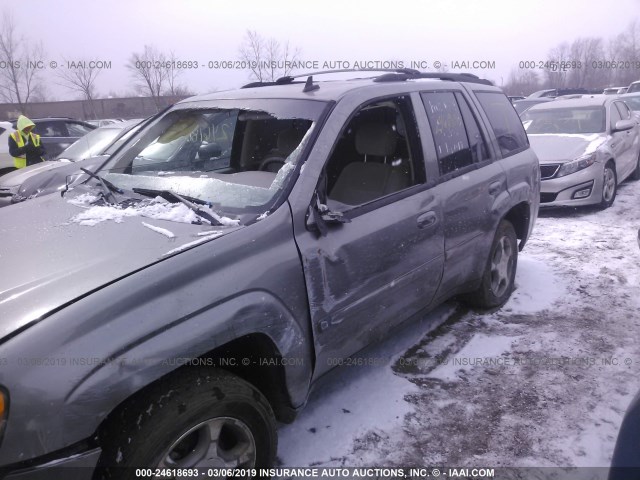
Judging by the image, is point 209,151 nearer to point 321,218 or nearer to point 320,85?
point 320,85

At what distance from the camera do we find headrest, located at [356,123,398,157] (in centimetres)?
303

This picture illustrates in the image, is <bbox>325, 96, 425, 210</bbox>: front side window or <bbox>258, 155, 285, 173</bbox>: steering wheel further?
<bbox>325, 96, 425, 210</bbox>: front side window

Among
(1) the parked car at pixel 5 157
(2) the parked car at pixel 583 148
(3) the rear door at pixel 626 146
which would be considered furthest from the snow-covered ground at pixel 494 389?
(1) the parked car at pixel 5 157

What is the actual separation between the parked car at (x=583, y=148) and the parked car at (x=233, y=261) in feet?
11.6

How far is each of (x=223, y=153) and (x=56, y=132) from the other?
11171mm

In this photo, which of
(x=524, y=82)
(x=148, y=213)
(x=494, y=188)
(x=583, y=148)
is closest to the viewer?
(x=148, y=213)

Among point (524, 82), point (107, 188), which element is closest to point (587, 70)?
point (524, 82)

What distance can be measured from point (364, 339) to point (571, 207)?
603 cm

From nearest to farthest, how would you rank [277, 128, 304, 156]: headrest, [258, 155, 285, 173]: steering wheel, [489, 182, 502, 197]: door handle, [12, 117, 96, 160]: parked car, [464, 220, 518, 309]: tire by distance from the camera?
1. [277, 128, 304, 156]: headrest
2. [258, 155, 285, 173]: steering wheel
3. [489, 182, 502, 197]: door handle
4. [464, 220, 518, 309]: tire
5. [12, 117, 96, 160]: parked car

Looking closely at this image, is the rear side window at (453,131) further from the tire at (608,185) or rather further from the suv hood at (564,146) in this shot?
the tire at (608,185)

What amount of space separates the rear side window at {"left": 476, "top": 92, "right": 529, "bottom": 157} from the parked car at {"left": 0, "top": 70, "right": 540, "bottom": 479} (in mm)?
69

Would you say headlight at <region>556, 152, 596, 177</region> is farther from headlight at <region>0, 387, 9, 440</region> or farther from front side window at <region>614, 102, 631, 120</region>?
headlight at <region>0, 387, 9, 440</region>

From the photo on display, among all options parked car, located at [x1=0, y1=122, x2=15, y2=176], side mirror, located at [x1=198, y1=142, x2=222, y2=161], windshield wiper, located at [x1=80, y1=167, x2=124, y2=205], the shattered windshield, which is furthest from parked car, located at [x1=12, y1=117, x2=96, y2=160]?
windshield wiper, located at [x1=80, y1=167, x2=124, y2=205]

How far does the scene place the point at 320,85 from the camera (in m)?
2.97
